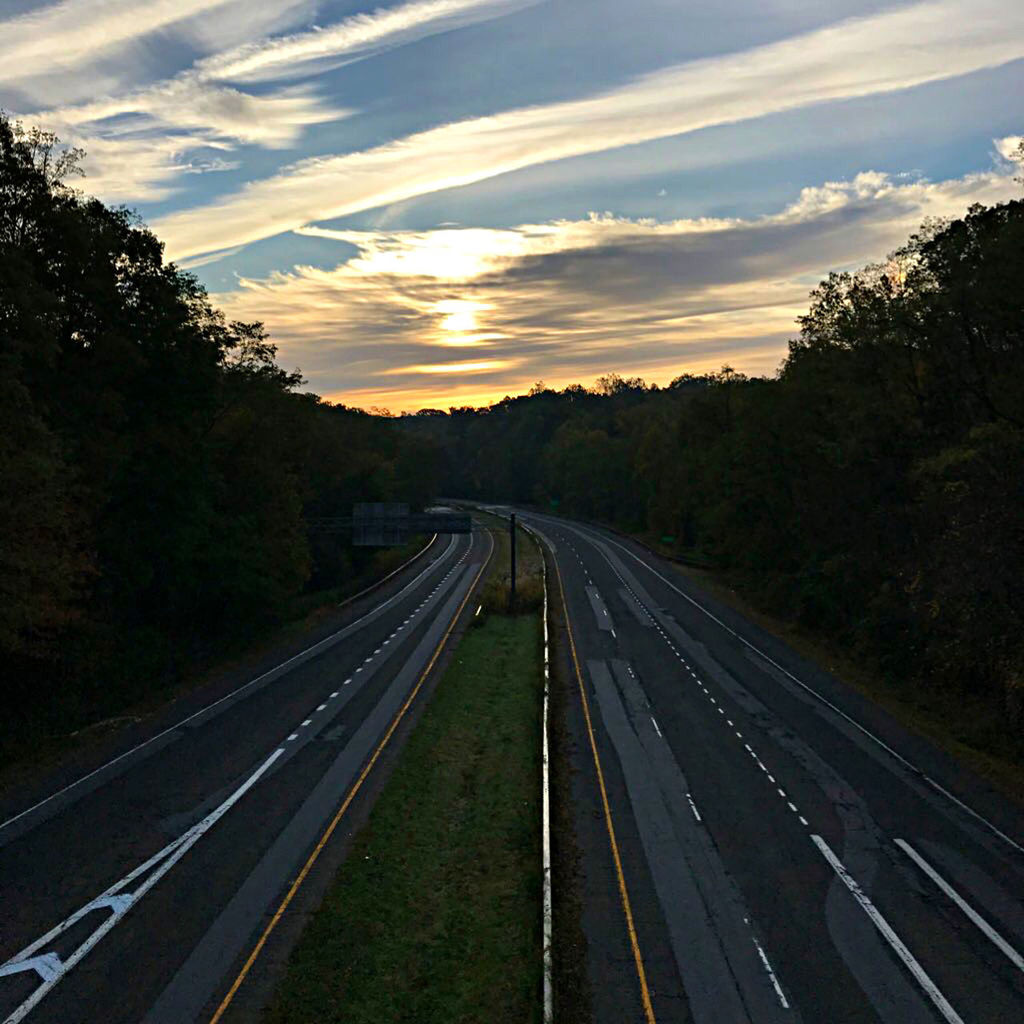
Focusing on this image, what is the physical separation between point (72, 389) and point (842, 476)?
1656 inches

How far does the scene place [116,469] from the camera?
38.1 m

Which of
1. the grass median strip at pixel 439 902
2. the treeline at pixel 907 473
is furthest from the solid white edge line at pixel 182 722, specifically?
the treeline at pixel 907 473

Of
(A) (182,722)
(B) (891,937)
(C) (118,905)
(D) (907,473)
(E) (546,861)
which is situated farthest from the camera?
(D) (907,473)

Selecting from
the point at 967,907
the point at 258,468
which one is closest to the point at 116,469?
the point at 258,468

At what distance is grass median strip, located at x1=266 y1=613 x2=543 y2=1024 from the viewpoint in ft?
54.4

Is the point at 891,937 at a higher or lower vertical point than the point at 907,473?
lower

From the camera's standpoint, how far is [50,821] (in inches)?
993

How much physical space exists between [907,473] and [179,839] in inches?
1416

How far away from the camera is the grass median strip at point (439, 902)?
54.4ft

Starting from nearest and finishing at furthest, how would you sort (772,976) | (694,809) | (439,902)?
(772,976) → (439,902) → (694,809)

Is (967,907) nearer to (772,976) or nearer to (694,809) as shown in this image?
(772,976)

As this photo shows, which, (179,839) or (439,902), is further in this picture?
(179,839)

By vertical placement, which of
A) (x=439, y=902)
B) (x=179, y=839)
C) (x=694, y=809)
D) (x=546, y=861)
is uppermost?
(x=179, y=839)

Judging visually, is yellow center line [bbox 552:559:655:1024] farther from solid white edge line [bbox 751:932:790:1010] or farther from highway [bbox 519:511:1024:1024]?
solid white edge line [bbox 751:932:790:1010]
